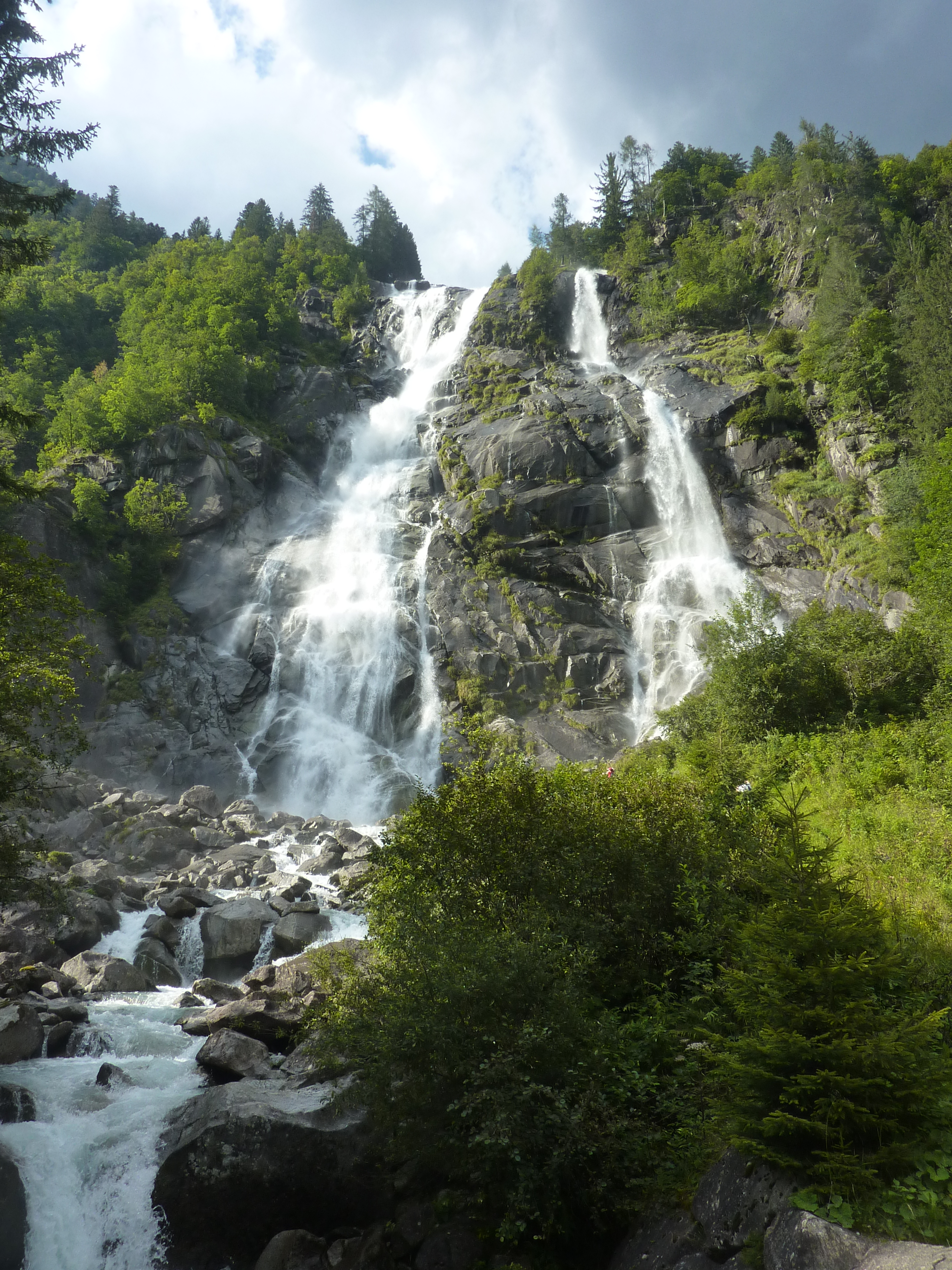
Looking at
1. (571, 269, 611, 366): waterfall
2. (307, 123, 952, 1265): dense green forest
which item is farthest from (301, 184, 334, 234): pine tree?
(307, 123, 952, 1265): dense green forest

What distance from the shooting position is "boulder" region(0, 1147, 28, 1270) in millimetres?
8117

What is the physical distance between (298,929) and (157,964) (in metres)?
3.17

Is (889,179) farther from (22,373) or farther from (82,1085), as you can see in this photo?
(82,1085)

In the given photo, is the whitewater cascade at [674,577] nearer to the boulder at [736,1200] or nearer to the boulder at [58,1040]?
the boulder at [58,1040]

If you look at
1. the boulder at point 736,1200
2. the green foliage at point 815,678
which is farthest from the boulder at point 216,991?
the green foliage at point 815,678

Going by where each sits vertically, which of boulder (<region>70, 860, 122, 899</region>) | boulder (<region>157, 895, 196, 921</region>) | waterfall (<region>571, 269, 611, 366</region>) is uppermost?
waterfall (<region>571, 269, 611, 366</region>)

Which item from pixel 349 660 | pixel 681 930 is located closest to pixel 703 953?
pixel 681 930

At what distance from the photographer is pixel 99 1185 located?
8922 millimetres

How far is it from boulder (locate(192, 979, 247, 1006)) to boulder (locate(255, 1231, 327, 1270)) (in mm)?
7357

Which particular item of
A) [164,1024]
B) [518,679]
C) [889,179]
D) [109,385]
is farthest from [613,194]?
[164,1024]

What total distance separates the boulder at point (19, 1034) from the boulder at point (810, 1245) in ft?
38.4

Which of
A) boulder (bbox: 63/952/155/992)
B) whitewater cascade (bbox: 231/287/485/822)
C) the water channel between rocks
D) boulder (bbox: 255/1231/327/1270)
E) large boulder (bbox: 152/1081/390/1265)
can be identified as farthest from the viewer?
whitewater cascade (bbox: 231/287/485/822)

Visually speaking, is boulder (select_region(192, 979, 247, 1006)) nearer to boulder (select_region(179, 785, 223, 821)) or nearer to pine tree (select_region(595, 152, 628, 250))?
boulder (select_region(179, 785, 223, 821))

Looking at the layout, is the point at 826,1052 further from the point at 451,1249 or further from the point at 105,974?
the point at 105,974
